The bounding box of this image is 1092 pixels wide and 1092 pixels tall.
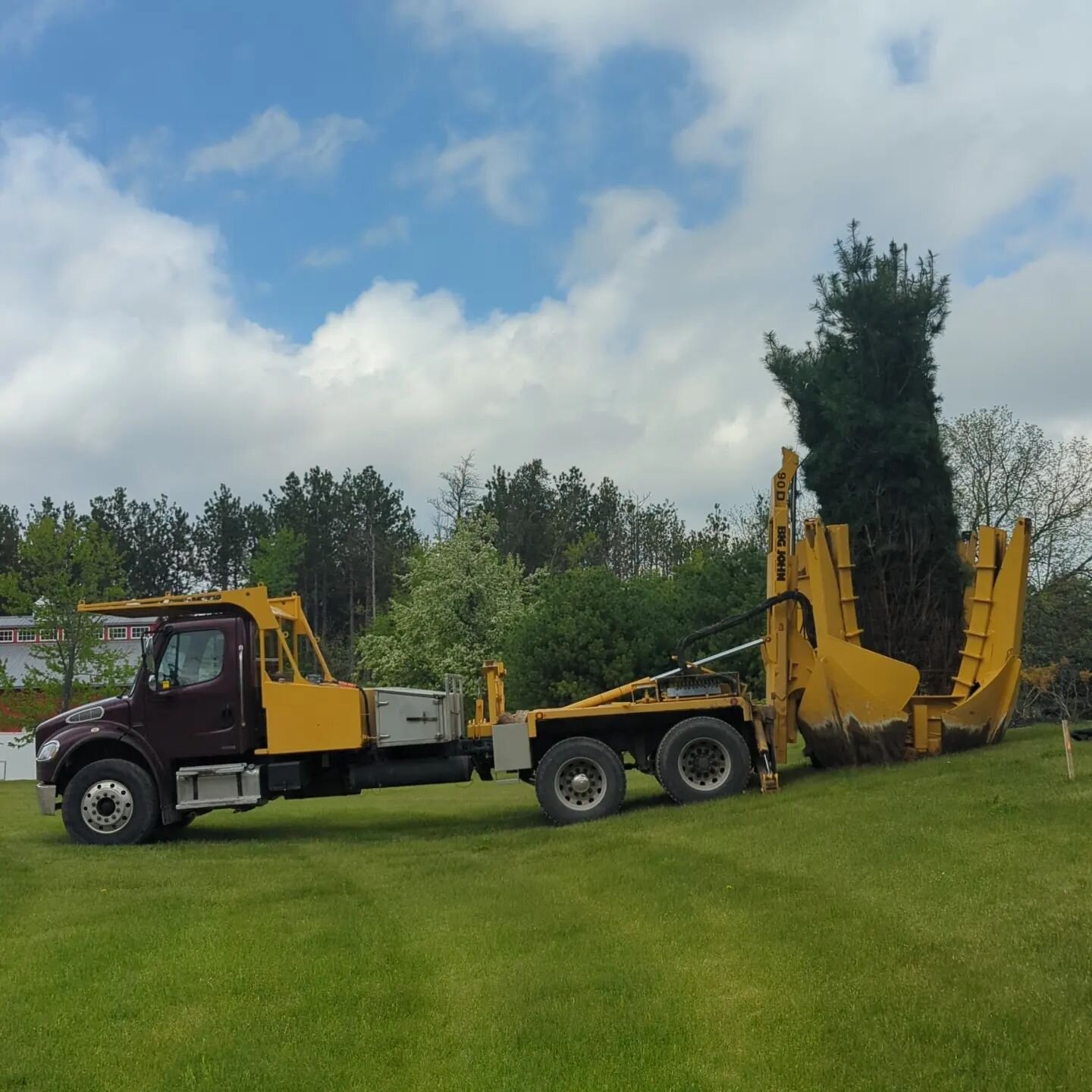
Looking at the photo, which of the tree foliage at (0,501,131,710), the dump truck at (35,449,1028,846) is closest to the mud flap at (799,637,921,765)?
the dump truck at (35,449,1028,846)

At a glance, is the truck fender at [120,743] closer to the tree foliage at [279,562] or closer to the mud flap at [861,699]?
Result: the mud flap at [861,699]

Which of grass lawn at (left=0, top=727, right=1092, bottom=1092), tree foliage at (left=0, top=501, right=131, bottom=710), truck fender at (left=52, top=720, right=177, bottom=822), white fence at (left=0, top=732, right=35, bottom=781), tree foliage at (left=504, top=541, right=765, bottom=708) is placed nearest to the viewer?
grass lawn at (left=0, top=727, right=1092, bottom=1092)

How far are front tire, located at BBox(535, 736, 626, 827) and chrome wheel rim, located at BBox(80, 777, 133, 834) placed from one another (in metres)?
4.85

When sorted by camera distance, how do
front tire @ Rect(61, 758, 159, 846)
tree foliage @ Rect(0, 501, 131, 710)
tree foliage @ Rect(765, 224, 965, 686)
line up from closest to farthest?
front tire @ Rect(61, 758, 159, 846)
tree foliage @ Rect(765, 224, 965, 686)
tree foliage @ Rect(0, 501, 131, 710)

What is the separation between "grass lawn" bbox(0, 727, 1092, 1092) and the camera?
17.3 ft

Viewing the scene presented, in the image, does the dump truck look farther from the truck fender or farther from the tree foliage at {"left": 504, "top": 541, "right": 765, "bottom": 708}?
the tree foliage at {"left": 504, "top": 541, "right": 765, "bottom": 708}

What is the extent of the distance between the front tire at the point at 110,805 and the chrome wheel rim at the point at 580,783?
15.8ft

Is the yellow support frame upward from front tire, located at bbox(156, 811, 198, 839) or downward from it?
upward

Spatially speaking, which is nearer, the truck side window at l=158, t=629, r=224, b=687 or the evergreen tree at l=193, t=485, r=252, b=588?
the truck side window at l=158, t=629, r=224, b=687

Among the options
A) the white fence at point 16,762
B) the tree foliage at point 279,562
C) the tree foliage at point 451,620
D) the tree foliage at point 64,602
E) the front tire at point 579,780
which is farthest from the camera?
the tree foliage at point 279,562

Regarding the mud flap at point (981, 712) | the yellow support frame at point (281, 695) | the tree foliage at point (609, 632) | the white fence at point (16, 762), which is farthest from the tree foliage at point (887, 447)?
the white fence at point (16, 762)

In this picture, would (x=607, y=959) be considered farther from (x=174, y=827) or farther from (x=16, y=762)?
(x=16, y=762)

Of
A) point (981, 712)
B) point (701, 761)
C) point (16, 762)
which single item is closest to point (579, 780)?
point (701, 761)

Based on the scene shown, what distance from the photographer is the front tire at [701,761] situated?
1366 centimetres
